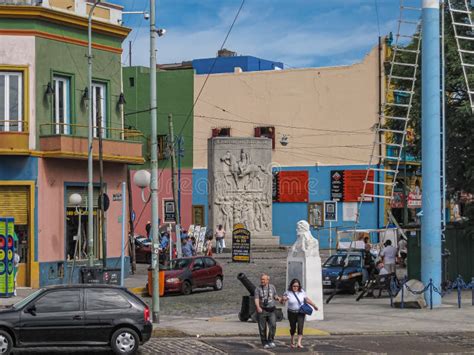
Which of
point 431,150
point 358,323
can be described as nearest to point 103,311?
point 358,323

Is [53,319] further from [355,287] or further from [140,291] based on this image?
[355,287]

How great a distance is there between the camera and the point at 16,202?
1367 inches

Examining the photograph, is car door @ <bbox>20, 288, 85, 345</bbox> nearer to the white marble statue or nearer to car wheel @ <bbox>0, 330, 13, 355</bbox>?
car wheel @ <bbox>0, 330, 13, 355</bbox>

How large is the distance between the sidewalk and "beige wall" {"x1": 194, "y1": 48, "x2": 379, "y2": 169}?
36460 mm

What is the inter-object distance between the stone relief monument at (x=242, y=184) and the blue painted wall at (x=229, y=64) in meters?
16.1

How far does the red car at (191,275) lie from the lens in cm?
Result: 3366

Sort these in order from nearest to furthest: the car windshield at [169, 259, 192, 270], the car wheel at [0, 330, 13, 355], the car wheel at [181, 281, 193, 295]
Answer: the car wheel at [0, 330, 13, 355] → the car wheel at [181, 281, 193, 295] → the car windshield at [169, 259, 192, 270]

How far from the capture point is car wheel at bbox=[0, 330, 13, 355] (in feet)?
58.1

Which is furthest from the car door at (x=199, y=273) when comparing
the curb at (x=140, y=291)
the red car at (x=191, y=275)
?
the curb at (x=140, y=291)

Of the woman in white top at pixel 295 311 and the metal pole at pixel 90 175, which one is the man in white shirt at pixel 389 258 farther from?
the woman in white top at pixel 295 311

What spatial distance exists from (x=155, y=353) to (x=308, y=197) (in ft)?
153

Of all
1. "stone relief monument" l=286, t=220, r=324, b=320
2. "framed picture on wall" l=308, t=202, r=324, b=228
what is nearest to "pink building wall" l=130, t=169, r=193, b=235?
"framed picture on wall" l=308, t=202, r=324, b=228

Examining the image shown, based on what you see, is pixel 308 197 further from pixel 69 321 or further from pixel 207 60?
pixel 69 321

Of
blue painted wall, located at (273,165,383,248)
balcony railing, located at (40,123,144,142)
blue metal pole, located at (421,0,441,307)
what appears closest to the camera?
blue metal pole, located at (421,0,441,307)
